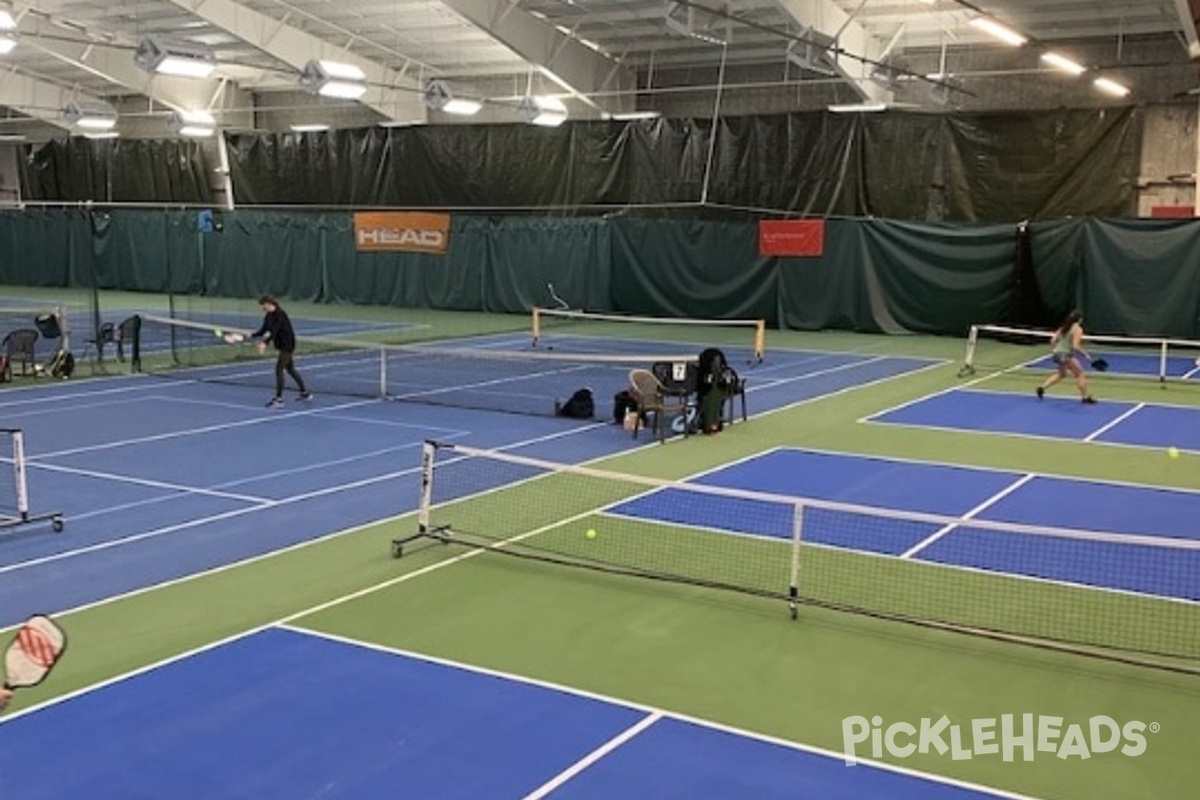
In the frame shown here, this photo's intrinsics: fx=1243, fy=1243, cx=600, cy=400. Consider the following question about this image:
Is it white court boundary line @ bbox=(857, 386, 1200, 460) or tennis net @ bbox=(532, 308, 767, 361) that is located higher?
tennis net @ bbox=(532, 308, 767, 361)

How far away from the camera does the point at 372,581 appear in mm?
9500

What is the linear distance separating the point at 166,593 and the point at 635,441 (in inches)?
293

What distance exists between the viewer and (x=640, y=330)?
31.7 m

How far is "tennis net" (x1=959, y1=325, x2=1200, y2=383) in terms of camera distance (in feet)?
74.8

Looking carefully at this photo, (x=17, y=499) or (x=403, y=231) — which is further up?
(x=403, y=231)

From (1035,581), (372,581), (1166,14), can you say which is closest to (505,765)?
(372,581)

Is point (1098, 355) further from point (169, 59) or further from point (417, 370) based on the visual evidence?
point (169, 59)

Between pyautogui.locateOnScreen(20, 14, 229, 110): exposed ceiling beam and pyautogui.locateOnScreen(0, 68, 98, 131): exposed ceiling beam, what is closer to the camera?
pyautogui.locateOnScreen(20, 14, 229, 110): exposed ceiling beam

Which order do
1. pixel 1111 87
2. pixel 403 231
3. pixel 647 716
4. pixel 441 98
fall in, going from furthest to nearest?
pixel 403 231 → pixel 441 98 → pixel 1111 87 → pixel 647 716

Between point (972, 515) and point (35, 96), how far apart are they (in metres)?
39.5

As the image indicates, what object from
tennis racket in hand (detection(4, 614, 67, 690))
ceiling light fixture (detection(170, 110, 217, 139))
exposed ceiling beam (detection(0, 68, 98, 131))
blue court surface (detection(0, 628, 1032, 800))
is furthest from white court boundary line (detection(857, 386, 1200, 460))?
exposed ceiling beam (detection(0, 68, 98, 131))

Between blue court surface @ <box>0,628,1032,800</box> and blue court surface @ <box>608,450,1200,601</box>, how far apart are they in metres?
3.18

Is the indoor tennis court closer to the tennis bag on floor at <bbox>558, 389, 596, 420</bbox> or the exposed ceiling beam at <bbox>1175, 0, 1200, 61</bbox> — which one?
the tennis bag on floor at <bbox>558, 389, 596, 420</bbox>

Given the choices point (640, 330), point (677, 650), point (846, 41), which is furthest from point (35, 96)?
point (677, 650)
